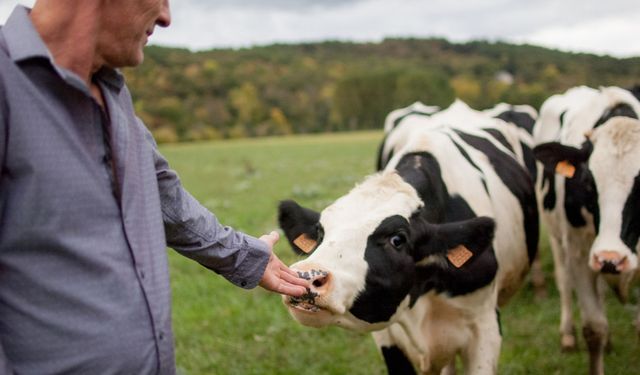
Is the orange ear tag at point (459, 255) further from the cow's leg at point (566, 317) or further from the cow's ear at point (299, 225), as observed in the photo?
the cow's leg at point (566, 317)

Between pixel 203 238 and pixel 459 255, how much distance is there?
163cm

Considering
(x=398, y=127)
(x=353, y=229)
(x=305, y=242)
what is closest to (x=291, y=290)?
(x=353, y=229)

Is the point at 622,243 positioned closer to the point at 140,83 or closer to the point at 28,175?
the point at 28,175

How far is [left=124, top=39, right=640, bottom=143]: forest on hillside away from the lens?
202 ft

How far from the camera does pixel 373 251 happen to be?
3271 mm

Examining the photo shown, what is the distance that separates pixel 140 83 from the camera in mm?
56375

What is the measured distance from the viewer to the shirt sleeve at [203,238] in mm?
2387

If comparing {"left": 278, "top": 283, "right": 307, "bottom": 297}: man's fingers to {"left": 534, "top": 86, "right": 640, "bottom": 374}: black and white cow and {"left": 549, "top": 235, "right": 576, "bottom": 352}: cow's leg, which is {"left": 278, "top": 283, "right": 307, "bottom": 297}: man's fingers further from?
{"left": 549, "top": 235, "right": 576, "bottom": 352}: cow's leg

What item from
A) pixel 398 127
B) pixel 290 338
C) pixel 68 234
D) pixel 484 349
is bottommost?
pixel 290 338

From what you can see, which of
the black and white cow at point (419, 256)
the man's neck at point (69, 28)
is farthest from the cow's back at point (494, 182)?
the man's neck at point (69, 28)

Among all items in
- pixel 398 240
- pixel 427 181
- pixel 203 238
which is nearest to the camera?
pixel 203 238

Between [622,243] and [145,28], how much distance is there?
3460 millimetres

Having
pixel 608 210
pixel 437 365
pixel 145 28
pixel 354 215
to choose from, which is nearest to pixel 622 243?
pixel 608 210

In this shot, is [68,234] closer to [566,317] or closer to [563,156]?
[563,156]
